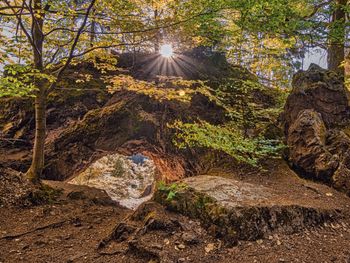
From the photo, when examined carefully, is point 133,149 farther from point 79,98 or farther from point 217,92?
point 217,92

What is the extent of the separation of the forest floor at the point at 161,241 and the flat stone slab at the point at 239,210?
0.12 metres

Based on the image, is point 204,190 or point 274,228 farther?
point 204,190

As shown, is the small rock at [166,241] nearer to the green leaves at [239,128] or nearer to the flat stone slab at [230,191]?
the flat stone slab at [230,191]

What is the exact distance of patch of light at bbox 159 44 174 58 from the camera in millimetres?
8859

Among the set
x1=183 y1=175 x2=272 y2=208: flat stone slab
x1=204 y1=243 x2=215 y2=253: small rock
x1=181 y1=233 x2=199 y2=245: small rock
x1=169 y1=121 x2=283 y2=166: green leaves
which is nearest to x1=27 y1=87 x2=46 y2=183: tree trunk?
x1=169 y1=121 x2=283 y2=166: green leaves

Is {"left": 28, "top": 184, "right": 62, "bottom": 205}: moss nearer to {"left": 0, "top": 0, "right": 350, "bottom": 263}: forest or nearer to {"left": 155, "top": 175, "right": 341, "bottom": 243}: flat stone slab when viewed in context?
{"left": 0, "top": 0, "right": 350, "bottom": 263}: forest

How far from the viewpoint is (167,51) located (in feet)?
30.0

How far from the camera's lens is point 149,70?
962cm

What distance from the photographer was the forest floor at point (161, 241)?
3073 mm

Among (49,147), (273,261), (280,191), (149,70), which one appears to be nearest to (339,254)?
(273,261)

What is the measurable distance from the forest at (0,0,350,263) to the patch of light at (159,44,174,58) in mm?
130

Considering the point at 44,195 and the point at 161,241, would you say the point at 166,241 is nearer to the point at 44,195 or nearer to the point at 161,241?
the point at 161,241

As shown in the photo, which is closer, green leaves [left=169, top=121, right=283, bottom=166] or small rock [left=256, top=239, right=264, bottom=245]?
small rock [left=256, top=239, right=264, bottom=245]

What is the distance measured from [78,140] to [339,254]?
286 inches
